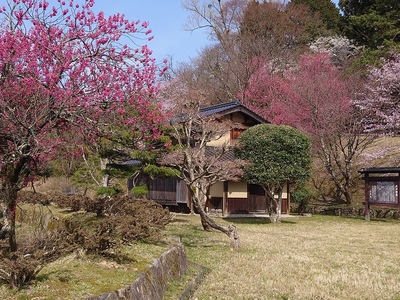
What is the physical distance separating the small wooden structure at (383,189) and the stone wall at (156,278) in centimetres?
1491

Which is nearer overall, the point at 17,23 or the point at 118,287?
the point at 118,287

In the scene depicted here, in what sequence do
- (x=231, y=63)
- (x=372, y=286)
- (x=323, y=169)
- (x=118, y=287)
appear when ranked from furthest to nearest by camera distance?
(x=231, y=63), (x=323, y=169), (x=372, y=286), (x=118, y=287)

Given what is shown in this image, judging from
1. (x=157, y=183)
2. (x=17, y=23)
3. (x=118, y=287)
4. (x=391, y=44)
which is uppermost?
(x=391, y=44)

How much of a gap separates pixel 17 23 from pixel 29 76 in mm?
1008

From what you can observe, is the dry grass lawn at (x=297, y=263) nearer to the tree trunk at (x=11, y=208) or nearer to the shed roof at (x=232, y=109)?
the tree trunk at (x=11, y=208)

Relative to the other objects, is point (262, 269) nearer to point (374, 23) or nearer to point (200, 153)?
point (200, 153)

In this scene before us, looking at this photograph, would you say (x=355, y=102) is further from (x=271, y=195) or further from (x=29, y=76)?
(x=29, y=76)

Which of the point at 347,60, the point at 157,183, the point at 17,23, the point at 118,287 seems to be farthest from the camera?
the point at 347,60

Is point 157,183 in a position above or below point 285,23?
below

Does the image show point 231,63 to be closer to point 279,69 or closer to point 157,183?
point 279,69

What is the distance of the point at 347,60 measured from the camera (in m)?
31.7

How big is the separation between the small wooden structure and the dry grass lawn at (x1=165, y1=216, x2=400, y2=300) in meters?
4.46

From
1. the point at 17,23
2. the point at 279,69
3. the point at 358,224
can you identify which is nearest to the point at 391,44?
the point at 279,69

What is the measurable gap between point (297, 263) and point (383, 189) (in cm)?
1285
